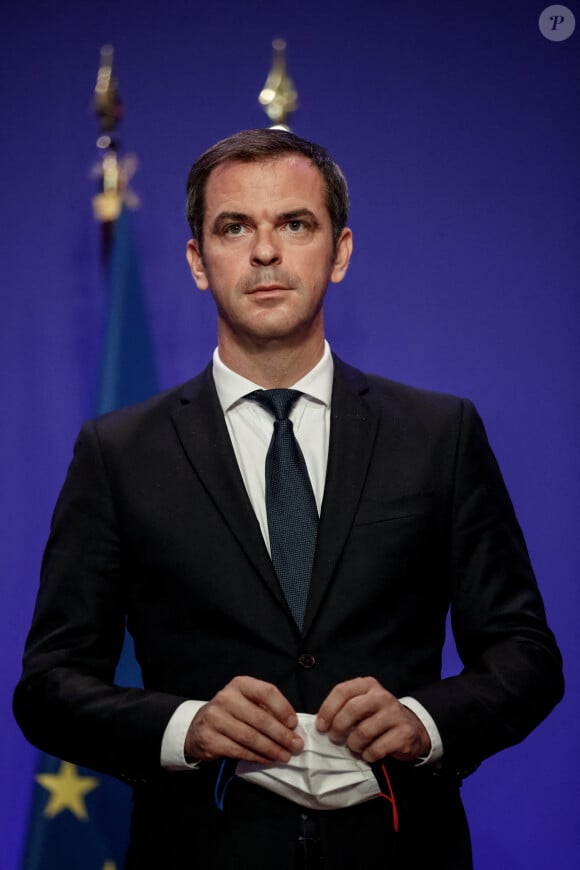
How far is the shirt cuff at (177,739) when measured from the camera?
164 centimetres

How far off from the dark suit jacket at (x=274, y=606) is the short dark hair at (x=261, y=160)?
1.19 feet

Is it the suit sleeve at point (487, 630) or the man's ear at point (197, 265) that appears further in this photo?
the man's ear at point (197, 265)

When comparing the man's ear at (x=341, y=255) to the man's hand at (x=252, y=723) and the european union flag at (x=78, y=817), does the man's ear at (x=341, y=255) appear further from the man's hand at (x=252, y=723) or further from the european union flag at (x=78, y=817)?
the european union flag at (x=78, y=817)

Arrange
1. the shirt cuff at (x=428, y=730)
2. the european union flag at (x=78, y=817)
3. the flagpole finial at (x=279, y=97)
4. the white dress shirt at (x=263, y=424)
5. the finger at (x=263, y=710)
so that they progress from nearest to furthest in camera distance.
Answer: the finger at (x=263, y=710) < the shirt cuff at (x=428, y=730) < the white dress shirt at (x=263, y=424) < the european union flag at (x=78, y=817) < the flagpole finial at (x=279, y=97)

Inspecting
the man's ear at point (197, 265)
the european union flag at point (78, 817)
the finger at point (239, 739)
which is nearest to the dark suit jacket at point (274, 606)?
the finger at point (239, 739)

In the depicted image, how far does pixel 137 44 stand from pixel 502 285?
43.3 inches

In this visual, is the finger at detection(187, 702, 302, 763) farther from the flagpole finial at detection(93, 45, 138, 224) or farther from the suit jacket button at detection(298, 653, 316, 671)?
the flagpole finial at detection(93, 45, 138, 224)

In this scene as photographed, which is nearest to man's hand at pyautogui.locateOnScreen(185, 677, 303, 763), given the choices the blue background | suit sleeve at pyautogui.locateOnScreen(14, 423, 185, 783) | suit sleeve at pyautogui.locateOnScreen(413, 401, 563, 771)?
suit sleeve at pyautogui.locateOnScreen(14, 423, 185, 783)

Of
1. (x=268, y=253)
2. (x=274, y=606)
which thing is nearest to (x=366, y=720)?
(x=274, y=606)

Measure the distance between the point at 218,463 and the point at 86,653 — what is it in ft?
1.23

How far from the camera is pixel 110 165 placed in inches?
107

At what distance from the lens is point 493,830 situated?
2.65 metres

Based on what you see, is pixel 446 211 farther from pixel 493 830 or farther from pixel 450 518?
pixel 493 830

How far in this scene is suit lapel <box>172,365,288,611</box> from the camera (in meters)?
1.73
